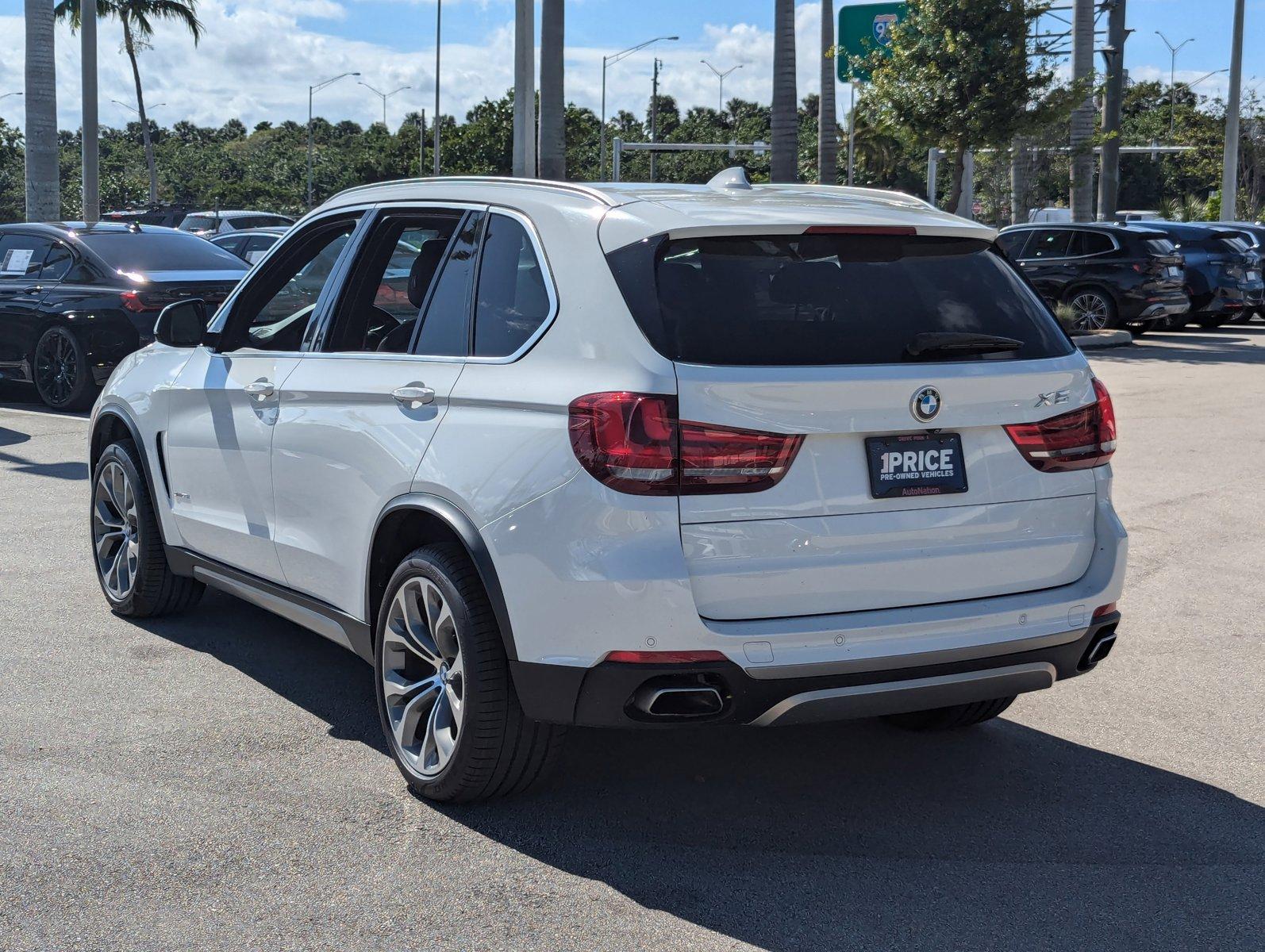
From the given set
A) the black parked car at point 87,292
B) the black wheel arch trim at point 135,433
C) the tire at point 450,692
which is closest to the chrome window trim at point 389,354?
the tire at point 450,692

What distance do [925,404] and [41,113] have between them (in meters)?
20.3

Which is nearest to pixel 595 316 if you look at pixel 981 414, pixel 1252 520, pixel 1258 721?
pixel 981 414

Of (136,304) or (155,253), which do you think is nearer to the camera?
(136,304)

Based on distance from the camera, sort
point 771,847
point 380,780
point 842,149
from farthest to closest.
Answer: point 842,149 < point 380,780 < point 771,847

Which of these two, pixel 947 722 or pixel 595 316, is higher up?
pixel 595 316

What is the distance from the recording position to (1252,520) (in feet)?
29.7

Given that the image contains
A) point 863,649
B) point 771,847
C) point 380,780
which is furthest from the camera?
point 380,780

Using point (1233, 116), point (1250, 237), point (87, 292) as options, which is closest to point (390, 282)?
point (87, 292)

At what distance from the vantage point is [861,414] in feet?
12.8

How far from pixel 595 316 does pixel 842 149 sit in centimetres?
9814

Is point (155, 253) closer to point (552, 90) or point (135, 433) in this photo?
point (135, 433)

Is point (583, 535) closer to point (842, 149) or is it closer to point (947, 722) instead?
point (947, 722)

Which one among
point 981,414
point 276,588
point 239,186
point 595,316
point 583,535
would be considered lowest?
point 276,588

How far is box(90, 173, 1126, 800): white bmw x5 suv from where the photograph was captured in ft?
12.4
